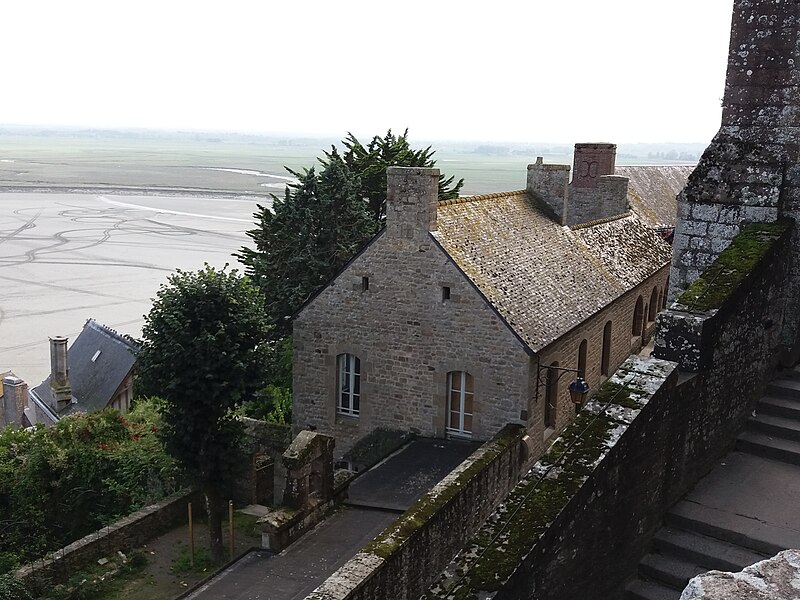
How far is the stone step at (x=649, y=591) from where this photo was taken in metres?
6.73

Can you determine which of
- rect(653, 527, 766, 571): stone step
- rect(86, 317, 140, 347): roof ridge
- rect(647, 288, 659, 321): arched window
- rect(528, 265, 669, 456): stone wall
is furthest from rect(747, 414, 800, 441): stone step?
rect(86, 317, 140, 347): roof ridge

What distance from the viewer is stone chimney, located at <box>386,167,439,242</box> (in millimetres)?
17531

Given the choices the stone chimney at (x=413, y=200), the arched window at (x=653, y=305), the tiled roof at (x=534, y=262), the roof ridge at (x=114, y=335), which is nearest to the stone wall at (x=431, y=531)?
the tiled roof at (x=534, y=262)

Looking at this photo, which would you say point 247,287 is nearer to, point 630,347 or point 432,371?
point 432,371

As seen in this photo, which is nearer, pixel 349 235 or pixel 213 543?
pixel 213 543

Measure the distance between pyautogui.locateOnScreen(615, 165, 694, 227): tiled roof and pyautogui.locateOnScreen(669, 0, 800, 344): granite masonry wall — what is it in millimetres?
29103

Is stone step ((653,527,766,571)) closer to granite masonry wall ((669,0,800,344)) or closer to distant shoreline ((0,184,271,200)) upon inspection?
granite masonry wall ((669,0,800,344))

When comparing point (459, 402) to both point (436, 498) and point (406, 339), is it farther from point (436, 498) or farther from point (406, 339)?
point (436, 498)

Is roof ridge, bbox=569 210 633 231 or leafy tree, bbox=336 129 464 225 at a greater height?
leafy tree, bbox=336 129 464 225

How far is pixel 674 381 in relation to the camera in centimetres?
721

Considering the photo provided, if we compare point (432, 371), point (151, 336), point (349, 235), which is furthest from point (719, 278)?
point (349, 235)

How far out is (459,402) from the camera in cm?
1806

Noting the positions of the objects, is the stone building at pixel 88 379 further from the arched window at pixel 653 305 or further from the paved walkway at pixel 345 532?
the arched window at pixel 653 305

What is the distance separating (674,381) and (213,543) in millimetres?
12502
